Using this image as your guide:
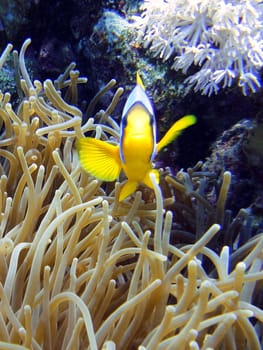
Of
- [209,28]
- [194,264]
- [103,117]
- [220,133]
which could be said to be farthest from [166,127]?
[194,264]

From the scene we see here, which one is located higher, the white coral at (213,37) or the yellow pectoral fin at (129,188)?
the white coral at (213,37)

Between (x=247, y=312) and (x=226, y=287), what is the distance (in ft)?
0.36

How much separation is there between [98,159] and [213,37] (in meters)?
0.85

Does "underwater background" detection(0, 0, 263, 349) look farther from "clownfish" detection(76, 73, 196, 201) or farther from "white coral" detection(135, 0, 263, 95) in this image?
"clownfish" detection(76, 73, 196, 201)

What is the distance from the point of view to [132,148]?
4.19ft

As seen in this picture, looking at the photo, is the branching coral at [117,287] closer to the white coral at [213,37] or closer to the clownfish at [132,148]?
the clownfish at [132,148]

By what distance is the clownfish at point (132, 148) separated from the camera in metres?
1.26

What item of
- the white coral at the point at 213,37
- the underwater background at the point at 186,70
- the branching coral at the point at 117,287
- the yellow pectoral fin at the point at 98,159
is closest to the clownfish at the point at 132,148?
the yellow pectoral fin at the point at 98,159

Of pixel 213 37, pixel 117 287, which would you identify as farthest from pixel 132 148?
pixel 213 37

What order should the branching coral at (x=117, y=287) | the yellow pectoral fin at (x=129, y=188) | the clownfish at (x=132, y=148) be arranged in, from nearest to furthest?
the branching coral at (x=117, y=287)
the clownfish at (x=132, y=148)
the yellow pectoral fin at (x=129, y=188)

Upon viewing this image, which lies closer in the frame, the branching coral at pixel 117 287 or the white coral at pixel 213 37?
the branching coral at pixel 117 287

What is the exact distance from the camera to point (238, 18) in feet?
6.19

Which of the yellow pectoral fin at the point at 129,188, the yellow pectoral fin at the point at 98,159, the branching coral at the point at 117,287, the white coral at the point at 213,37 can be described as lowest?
the branching coral at the point at 117,287

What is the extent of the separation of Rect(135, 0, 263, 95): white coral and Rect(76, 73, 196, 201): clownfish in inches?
23.7
